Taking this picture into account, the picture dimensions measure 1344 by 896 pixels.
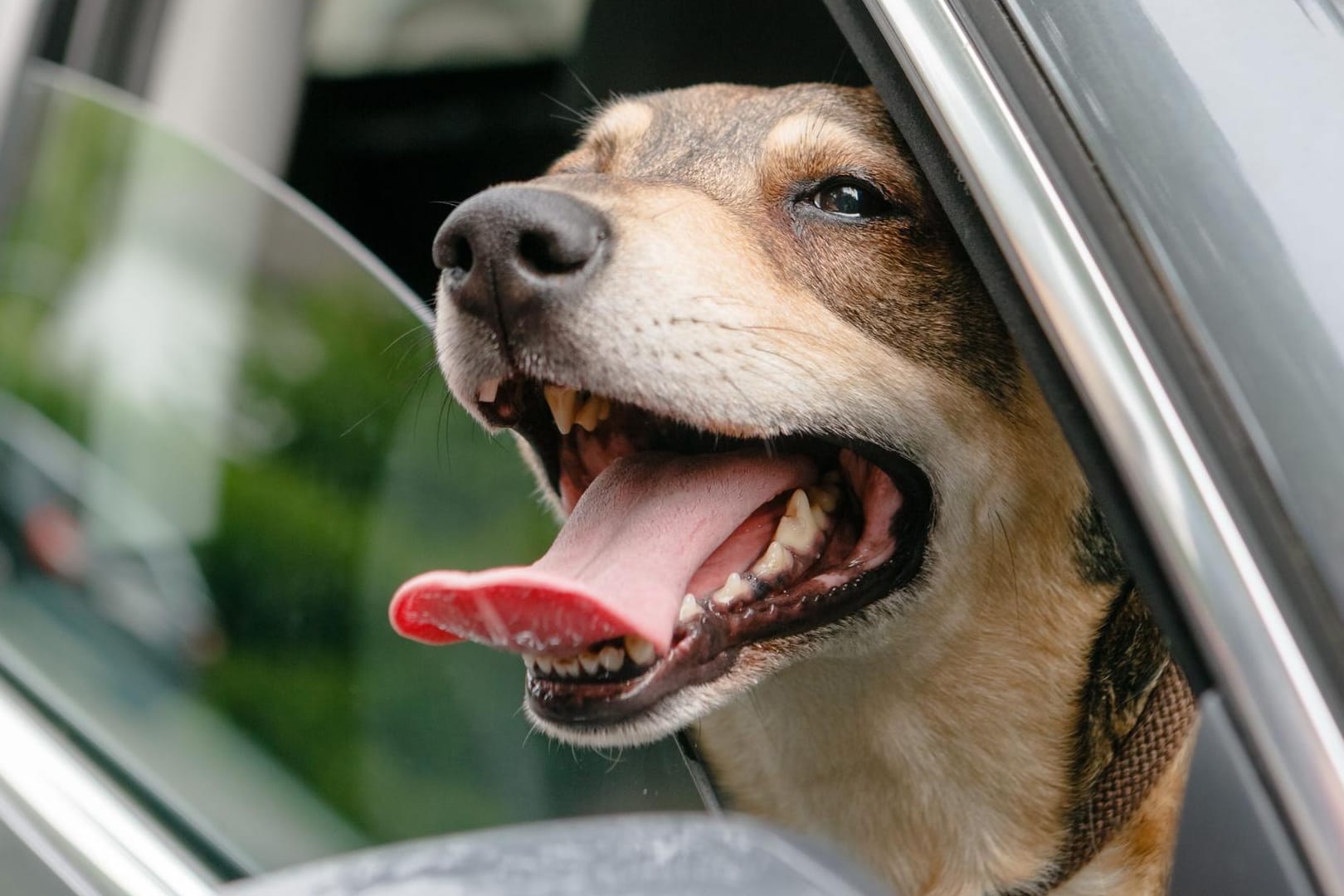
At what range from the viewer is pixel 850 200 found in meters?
2.11

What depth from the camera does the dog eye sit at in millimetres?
2080

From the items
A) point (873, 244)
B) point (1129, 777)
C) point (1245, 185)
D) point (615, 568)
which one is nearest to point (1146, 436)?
point (1245, 185)

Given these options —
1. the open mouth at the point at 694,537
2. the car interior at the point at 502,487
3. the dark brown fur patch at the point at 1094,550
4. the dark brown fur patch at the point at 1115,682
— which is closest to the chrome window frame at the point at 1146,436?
the car interior at the point at 502,487

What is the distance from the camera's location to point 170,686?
2.15 meters

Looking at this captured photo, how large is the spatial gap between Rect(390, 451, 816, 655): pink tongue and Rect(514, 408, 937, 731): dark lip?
6 centimetres

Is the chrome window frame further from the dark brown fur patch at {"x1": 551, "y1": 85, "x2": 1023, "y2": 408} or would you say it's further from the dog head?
the dark brown fur patch at {"x1": 551, "y1": 85, "x2": 1023, "y2": 408}

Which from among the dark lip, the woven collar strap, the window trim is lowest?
the woven collar strap

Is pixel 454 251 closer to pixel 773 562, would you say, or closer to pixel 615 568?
pixel 615 568

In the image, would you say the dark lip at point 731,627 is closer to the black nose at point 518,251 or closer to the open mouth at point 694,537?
the open mouth at point 694,537

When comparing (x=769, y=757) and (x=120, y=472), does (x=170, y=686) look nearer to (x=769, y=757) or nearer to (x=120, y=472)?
(x=120, y=472)

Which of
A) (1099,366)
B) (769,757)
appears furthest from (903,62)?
(769,757)

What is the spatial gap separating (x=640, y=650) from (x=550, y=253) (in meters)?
0.52

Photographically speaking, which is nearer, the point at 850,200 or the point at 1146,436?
the point at 1146,436

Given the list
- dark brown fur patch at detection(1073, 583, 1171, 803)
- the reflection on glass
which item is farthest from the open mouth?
the reflection on glass
